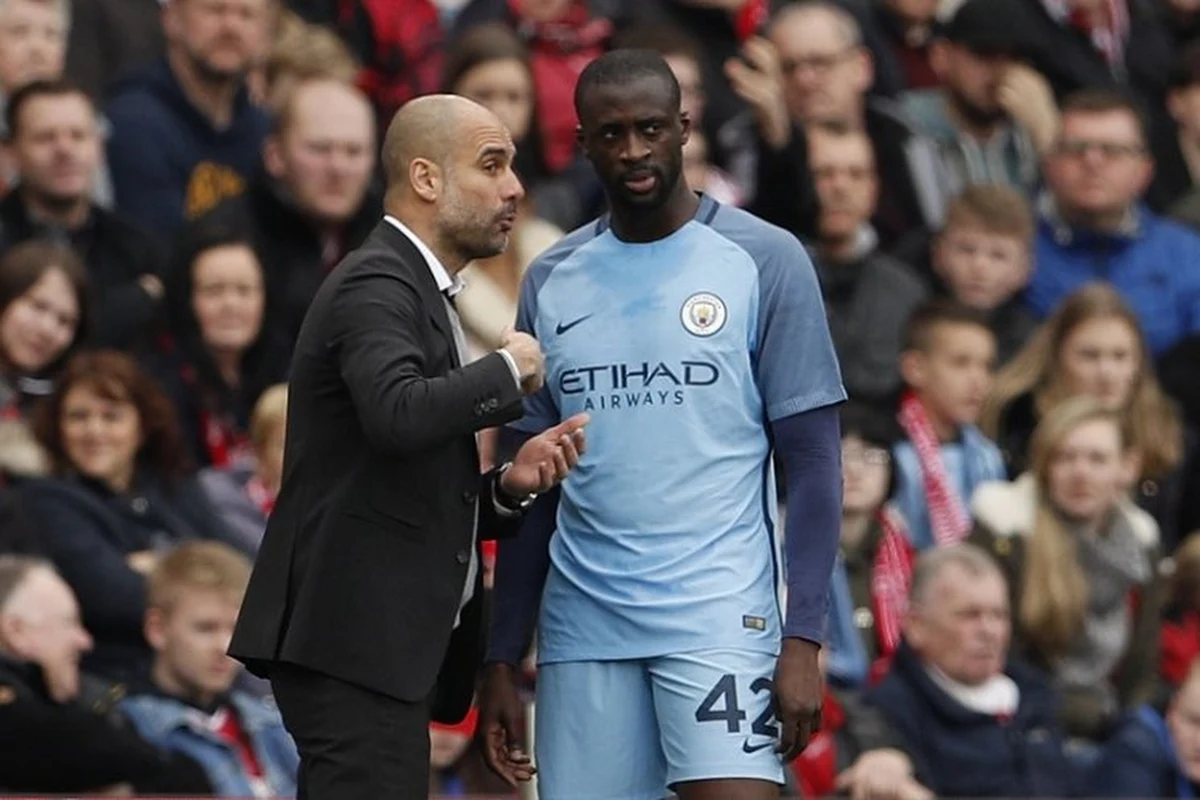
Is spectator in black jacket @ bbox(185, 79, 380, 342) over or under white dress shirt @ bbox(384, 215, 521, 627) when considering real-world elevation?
over

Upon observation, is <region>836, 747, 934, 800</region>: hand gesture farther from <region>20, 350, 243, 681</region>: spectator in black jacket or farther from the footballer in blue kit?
the footballer in blue kit

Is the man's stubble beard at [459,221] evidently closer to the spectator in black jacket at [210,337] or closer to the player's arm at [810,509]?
the player's arm at [810,509]

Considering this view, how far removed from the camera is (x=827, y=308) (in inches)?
466

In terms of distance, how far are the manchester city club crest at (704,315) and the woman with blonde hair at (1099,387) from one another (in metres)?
5.32

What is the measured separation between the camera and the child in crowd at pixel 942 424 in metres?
11.2

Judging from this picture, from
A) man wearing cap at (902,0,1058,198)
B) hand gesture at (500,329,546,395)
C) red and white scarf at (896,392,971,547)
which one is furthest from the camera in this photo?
man wearing cap at (902,0,1058,198)

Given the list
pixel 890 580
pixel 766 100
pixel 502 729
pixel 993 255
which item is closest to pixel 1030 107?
pixel 993 255

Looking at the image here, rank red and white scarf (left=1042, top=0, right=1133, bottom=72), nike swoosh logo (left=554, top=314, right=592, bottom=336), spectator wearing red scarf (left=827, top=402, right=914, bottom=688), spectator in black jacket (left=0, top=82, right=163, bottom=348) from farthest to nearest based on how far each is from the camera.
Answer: red and white scarf (left=1042, top=0, right=1133, bottom=72) → spectator in black jacket (left=0, top=82, right=163, bottom=348) → spectator wearing red scarf (left=827, top=402, right=914, bottom=688) → nike swoosh logo (left=554, top=314, right=592, bottom=336)

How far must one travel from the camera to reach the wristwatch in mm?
6457

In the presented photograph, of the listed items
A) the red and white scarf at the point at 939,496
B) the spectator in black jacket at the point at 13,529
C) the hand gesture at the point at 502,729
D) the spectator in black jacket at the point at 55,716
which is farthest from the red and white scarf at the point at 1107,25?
the hand gesture at the point at 502,729

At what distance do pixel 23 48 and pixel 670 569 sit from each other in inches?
224

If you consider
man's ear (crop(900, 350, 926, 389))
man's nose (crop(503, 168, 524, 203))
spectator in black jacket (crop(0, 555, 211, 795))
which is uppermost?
man's nose (crop(503, 168, 524, 203))

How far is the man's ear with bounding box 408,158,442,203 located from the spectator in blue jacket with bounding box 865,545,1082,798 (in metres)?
3.98

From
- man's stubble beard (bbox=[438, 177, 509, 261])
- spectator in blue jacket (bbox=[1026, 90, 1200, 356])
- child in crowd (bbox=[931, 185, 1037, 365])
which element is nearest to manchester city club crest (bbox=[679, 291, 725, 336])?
man's stubble beard (bbox=[438, 177, 509, 261])
